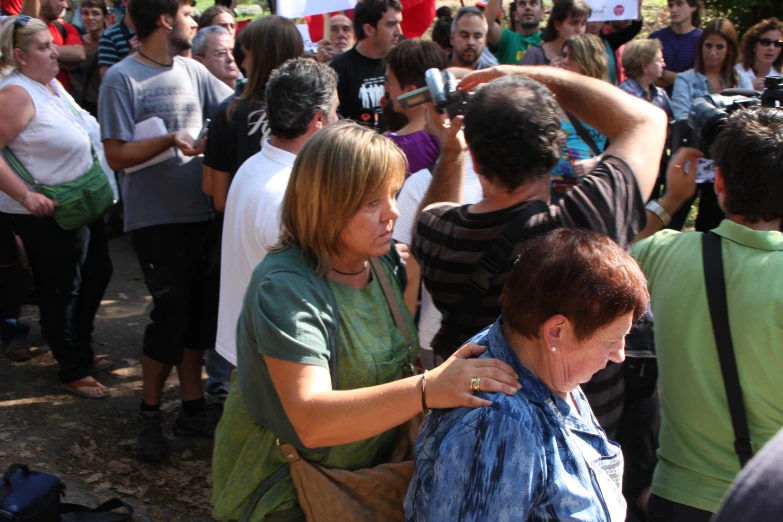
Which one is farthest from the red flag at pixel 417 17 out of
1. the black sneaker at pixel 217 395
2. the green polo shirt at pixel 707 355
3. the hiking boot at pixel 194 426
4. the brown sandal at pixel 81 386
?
the green polo shirt at pixel 707 355

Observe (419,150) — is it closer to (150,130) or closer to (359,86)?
(150,130)

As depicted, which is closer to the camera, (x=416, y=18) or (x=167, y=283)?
(x=167, y=283)

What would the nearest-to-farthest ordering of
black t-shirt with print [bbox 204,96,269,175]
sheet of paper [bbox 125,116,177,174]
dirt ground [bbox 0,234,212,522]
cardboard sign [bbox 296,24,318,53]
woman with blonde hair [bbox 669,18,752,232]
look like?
black t-shirt with print [bbox 204,96,269,175], dirt ground [bbox 0,234,212,522], sheet of paper [bbox 125,116,177,174], woman with blonde hair [bbox 669,18,752,232], cardboard sign [bbox 296,24,318,53]

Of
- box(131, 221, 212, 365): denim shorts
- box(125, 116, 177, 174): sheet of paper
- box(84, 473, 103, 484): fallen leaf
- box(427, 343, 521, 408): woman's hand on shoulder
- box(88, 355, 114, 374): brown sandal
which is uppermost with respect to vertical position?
box(125, 116, 177, 174): sheet of paper

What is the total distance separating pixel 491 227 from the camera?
80.0 inches

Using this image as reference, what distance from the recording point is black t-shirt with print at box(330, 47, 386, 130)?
5.29 meters

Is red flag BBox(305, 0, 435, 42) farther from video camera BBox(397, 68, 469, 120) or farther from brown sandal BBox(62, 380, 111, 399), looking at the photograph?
video camera BBox(397, 68, 469, 120)

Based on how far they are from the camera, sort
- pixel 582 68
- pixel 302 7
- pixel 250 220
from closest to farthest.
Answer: pixel 250 220 → pixel 582 68 → pixel 302 7

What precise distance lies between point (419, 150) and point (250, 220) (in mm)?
887

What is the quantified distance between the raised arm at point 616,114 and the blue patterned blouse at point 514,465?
0.70 meters

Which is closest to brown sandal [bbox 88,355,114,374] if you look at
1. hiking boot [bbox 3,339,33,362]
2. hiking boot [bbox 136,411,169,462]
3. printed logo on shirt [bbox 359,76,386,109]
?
hiking boot [bbox 3,339,33,362]

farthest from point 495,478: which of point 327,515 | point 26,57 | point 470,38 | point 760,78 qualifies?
point 760,78

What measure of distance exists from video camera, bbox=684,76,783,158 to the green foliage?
8.49 metres

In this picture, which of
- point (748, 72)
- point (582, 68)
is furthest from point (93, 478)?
point (748, 72)
